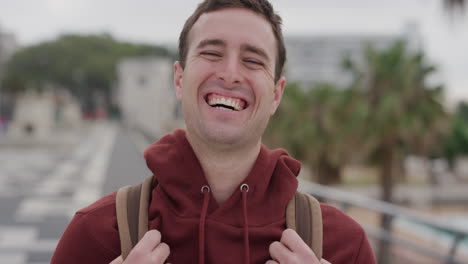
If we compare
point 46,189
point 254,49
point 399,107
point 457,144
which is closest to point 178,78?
point 254,49

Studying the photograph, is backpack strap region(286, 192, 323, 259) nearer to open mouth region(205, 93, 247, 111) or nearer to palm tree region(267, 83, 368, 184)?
open mouth region(205, 93, 247, 111)

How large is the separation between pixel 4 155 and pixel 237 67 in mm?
24309

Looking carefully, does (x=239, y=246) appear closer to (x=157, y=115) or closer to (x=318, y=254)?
(x=318, y=254)

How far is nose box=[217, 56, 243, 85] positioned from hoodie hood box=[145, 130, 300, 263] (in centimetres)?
27

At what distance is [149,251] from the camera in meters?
1.44

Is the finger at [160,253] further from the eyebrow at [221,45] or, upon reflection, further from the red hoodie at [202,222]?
the eyebrow at [221,45]

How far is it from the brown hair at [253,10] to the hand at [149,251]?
0.62 m

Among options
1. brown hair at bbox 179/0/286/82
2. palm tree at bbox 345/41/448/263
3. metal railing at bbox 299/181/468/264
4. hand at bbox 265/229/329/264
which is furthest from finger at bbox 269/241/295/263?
palm tree at bbox 345/41/448/263

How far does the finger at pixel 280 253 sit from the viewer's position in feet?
4.82

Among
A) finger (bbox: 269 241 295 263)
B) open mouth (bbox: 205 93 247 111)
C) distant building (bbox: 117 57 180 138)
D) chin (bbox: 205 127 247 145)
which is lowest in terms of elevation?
distant building (bbox: 117 57 180 138)

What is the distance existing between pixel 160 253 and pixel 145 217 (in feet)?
0.47

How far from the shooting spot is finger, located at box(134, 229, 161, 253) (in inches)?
56.7

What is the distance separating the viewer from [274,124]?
20.5m

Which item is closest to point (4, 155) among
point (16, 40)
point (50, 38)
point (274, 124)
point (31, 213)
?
point (274, 124)
